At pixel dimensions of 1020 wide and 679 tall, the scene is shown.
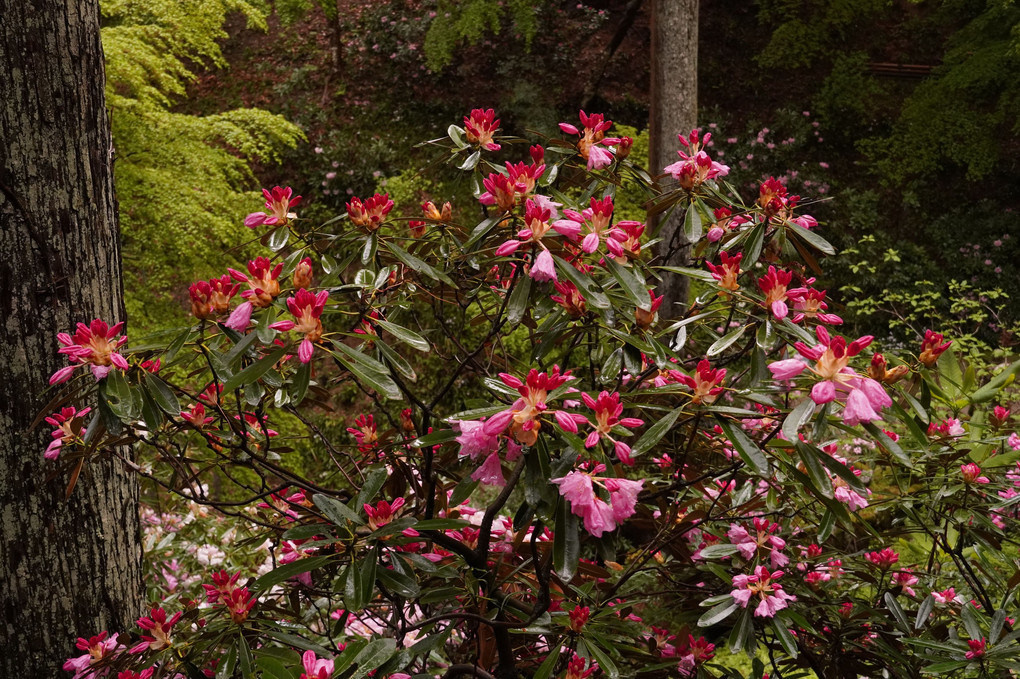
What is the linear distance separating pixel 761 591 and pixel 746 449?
1.29 ft

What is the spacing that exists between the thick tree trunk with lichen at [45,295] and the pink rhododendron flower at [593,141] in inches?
35.7

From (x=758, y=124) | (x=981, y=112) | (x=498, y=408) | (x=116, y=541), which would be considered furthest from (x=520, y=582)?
(x=981, y=112)

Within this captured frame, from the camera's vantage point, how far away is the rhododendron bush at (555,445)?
3.15ft

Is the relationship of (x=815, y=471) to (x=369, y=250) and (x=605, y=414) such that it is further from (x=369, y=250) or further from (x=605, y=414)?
(x=369, y=250)

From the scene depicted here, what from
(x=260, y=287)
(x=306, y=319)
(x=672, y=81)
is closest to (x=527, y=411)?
(x=306, y=319)

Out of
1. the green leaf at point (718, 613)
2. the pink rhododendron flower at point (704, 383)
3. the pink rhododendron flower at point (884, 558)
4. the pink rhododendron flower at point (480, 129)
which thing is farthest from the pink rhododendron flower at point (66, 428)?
the pink rhododendron flower at point (884, 558)

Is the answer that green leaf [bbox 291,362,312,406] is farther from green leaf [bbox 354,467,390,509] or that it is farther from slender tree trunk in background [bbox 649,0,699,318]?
slender tree trunk in background [bbox 649,0,699,318]

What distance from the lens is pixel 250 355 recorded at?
3.64 ft

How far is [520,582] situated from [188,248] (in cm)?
229

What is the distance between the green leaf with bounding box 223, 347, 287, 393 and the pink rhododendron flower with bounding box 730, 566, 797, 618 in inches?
31.5

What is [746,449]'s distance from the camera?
37.8 inches

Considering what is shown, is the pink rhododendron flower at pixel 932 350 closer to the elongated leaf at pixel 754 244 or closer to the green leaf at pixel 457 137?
the elongated leaf at pixel 754 244

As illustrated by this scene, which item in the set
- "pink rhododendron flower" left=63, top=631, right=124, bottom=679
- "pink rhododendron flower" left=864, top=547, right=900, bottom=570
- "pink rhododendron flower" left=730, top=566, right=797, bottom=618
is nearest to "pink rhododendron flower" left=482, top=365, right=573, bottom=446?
"pink rhododendron flower" left=730, top=566, right=797, bottom=618

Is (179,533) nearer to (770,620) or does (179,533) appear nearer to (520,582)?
(520,582)
